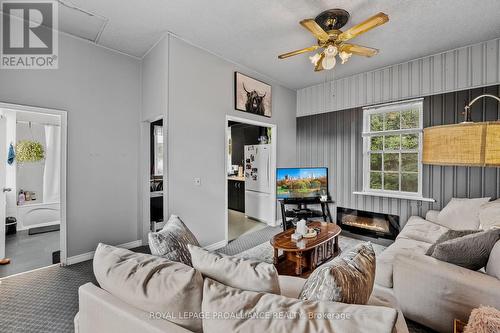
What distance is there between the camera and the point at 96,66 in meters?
3.01

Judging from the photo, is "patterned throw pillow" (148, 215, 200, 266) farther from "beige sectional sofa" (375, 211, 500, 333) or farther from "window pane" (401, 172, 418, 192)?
"window pane" (401, 172, 418, 192)

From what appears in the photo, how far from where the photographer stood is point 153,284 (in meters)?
1.00

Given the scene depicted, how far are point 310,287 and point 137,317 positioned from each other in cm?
77

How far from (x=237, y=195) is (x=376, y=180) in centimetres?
326

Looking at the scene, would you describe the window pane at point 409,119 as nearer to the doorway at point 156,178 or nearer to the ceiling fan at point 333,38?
the ceiling fan at point 333,38

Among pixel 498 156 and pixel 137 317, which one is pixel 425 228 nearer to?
pixel 498 156

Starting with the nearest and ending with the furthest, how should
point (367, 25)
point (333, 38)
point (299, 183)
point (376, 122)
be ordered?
1. point (367, 25)
2. point (333, 38)
3. point (376, 122)
4. point (299, 183)

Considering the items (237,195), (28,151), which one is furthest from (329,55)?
(28,151)

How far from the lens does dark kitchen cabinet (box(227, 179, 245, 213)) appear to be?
568 cm

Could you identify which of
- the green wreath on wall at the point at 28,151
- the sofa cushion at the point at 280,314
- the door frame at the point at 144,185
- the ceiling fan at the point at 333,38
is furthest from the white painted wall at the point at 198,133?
the green wreath on wall at the point at 28,151

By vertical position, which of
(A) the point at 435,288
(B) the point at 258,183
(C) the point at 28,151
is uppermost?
(C) the point at 28,151

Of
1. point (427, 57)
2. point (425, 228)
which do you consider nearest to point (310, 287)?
point (425, 228)

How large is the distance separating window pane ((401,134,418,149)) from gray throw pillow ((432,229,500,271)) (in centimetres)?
234

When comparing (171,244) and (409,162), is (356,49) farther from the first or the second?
(171,244)
